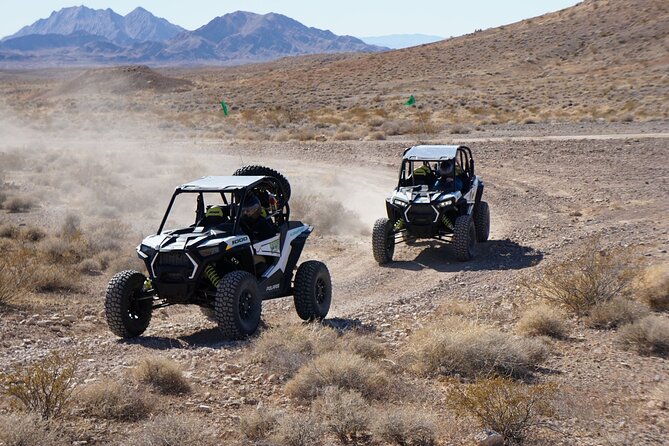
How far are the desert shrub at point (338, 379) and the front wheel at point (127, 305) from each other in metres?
2.92

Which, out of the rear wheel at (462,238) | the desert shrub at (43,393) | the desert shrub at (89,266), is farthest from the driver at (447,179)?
the desert shrub at (43,393)

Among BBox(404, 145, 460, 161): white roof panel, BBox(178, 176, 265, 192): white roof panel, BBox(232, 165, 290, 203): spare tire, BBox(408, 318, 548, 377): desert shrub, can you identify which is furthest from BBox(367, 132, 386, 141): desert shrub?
BBox(408, 318, 548, 377): desert shrub

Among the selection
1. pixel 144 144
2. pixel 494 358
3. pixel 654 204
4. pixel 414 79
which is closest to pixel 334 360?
pixel 494 358

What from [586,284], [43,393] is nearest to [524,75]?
[586,284]

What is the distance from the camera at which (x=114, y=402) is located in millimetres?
7277

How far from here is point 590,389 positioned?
8.05 m

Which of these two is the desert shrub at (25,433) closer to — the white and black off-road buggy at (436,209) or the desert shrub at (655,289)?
the desert shrub at (655,289)

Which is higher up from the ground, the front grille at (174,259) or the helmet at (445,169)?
the helmet at (445,169)

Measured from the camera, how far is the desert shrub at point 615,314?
9930mm

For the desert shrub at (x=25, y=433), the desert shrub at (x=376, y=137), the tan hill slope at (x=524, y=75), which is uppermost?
the tan hill slope at (x=524, y=75)

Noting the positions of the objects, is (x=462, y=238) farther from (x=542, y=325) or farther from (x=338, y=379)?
(x=338, y=379)

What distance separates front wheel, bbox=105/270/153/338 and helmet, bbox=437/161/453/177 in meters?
7.29

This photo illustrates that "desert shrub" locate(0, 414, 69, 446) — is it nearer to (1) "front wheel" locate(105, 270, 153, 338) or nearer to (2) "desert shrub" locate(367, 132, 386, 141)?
(1) "front wheel" locate(105, 270, 153, 338)

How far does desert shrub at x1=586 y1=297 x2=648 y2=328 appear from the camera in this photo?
32.6 feet
